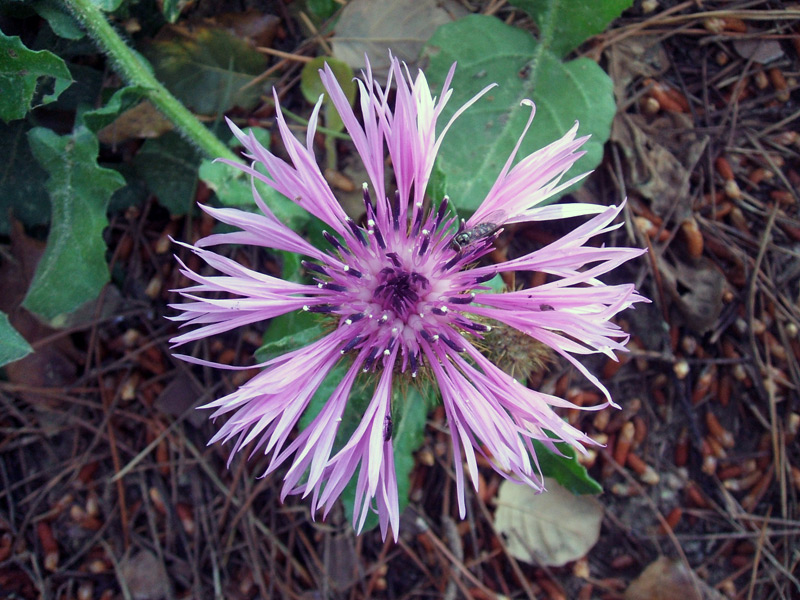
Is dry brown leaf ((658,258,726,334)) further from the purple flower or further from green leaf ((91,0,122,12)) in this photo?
green leaf ((91,0,122,12))

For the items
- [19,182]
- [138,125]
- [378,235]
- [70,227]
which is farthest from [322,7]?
[19,182]

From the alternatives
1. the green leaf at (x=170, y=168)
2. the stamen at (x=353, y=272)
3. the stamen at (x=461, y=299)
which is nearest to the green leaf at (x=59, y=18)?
the green leaf at (x=170, y=168)

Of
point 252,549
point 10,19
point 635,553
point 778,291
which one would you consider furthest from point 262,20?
point 635,553

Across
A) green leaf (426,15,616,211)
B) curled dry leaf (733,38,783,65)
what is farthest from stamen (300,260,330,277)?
curled dry leaf (733,38,783,65)

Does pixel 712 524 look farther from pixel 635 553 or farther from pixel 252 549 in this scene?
pixel 252 549

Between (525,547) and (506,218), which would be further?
(525,547)

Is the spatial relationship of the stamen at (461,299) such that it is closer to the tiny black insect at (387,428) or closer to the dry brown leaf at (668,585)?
the tiny black insect at (387,428)

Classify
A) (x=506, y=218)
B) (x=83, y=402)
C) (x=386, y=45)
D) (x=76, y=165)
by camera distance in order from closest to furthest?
(x=506, y=218) → (x=76, y=165) → (x=386, y=45) → (x=83, y=402)
